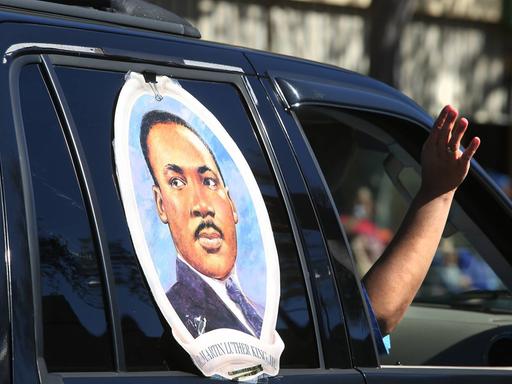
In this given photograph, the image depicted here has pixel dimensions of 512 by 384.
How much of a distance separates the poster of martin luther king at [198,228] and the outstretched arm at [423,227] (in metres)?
0.53

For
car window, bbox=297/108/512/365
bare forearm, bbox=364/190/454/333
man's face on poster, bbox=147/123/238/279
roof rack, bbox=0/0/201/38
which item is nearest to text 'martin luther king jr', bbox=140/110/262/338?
man's face on poster, bbox=147/123/238/279

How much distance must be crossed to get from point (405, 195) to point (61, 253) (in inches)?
67.8

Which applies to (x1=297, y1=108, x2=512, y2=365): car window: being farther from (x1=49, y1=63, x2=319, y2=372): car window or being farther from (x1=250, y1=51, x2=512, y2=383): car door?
(x1=49, y1=63, x2=319, y2=372): car window

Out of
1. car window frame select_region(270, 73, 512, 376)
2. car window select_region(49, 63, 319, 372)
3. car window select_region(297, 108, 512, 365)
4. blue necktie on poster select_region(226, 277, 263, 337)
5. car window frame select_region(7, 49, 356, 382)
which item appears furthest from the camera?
car window select_region(297, 108, 512, 365)

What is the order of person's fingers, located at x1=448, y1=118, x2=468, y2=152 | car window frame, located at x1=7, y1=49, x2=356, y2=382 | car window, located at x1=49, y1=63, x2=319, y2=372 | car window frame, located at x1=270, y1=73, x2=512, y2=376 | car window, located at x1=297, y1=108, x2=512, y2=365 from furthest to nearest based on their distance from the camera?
car window, located at x1=297, y1=108, x2=512, y2=365 → person's fingers, located at x1=448, y1=118, x2=468, y2=152 → car window frame, located at x1=270, y1=73, x2=512, y2=376 → car window, located at x1=49, y1=63, x2=319, y2=372 → car window frame, located at x1=7, y1=49, x2=356, y2=382

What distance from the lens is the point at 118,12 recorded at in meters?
2.57

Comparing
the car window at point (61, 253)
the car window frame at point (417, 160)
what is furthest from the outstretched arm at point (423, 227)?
the car window at point (61, 253)

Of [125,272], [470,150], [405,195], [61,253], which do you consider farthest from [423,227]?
[61,253]

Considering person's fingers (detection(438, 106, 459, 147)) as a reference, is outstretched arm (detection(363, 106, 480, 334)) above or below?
below

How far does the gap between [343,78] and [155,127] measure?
0.73 meters

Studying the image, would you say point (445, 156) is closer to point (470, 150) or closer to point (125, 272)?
point (470, 150)

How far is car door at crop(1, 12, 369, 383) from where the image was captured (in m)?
1.87

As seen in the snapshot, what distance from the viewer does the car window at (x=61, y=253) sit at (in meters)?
1.89

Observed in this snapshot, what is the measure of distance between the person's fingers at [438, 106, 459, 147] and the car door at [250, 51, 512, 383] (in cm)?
16
